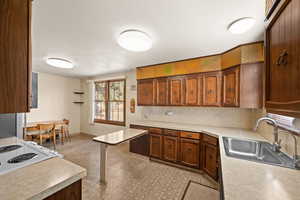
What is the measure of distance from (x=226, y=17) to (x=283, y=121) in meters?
1.44

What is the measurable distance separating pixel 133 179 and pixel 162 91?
79.5 inches

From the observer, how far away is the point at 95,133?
490 centimetres

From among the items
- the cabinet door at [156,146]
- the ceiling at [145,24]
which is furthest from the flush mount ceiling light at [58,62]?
the cabinet door at [156,146]

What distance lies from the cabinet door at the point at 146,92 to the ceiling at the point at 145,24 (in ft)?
3.29

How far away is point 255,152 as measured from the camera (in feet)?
5.30

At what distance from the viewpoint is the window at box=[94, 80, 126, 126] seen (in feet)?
14.2

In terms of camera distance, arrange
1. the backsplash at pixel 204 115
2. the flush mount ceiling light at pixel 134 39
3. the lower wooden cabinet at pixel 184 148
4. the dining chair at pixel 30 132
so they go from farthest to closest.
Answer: the dining chair at pixel 30 132
the backsplash at pixel 204 115
the lower wooden cabinet at pixel 184 148
the flush mount ceiling light at pixel 134 39

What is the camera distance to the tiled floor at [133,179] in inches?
72.2

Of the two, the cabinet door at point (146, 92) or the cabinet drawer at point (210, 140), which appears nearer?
the cabinet drawer at point (210, 140)

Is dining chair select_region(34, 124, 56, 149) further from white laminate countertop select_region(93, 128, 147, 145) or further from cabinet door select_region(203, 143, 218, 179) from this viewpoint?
cabinet door select_region(203, 143, 218, 179)

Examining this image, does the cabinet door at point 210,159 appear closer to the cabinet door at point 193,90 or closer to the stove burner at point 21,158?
the cabinet door at point 193,90

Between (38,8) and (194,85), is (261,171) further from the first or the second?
(38,8)

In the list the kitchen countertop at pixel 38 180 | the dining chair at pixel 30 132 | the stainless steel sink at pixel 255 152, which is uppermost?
the kitchen countertop at pixel 38 180

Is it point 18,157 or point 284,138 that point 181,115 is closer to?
point 284,138
